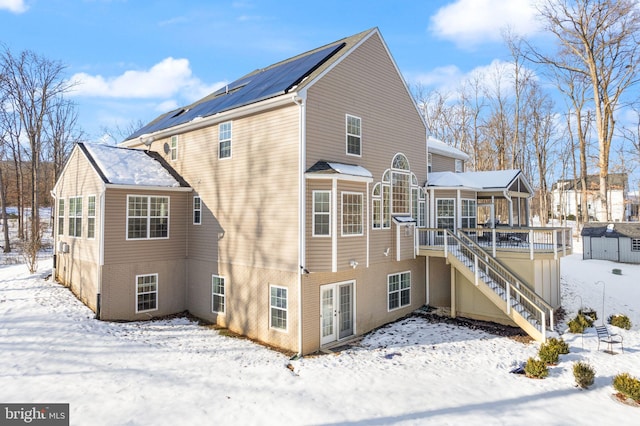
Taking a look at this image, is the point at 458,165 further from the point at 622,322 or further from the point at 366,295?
the point at 366,295

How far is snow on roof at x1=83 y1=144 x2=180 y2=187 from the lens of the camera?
13923 millimetres

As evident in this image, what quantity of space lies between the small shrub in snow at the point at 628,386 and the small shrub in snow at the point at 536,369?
146cm

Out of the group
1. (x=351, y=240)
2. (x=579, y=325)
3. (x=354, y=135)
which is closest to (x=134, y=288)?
(x=351, y=240)

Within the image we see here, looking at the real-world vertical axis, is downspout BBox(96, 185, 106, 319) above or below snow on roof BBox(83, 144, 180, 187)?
below

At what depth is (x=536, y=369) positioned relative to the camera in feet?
31.3

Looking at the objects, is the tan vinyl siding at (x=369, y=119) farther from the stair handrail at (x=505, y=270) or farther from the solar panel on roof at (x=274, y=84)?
the stair handrail at (x=505, y=270)

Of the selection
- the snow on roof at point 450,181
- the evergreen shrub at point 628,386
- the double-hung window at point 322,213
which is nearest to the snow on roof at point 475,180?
the snow on roof at point 450,181

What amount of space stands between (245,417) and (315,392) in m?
1.84

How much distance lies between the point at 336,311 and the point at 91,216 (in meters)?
10.1

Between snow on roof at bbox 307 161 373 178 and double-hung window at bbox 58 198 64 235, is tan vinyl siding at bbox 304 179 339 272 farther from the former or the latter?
double-hung window at bbox 58 198 64 235

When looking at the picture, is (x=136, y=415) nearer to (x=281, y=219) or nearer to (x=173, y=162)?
(x=281, y=219)

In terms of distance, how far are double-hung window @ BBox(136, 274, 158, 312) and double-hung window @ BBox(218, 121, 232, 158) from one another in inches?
219

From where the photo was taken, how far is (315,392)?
8539 millimetres

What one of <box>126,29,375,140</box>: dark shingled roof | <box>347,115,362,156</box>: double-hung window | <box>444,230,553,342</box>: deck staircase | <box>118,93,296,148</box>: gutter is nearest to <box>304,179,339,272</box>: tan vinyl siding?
<box>347,115,362,156</box>: double-hung window
